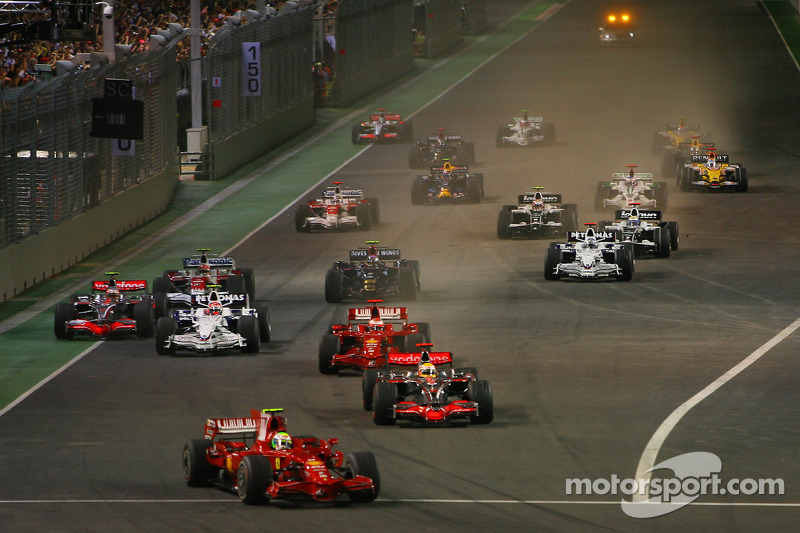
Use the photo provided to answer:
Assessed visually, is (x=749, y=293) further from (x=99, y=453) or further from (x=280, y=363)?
(x=99, y=453)

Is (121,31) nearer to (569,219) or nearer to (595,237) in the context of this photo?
Result: (569,219)

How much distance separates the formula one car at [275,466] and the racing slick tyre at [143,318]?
1193cm

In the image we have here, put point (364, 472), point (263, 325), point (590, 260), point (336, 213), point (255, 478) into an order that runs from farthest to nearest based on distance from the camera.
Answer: point (336, 213), point (590, 260), point (263, 325), point (364, 472), point (255, 478)

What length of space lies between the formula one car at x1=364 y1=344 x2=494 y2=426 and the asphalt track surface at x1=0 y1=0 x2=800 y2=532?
314 millimetres

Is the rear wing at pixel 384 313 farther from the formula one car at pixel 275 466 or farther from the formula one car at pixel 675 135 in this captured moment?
the formula one car at pixel 675 135

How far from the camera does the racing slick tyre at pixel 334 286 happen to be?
3900 cm

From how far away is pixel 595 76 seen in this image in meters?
94.2

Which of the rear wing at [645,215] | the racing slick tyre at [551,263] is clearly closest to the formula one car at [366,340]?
the racing slick tyre at [551,263]

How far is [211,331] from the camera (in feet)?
108

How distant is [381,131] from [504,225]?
78.5 feet

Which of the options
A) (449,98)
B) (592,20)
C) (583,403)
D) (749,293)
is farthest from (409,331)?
(592,20)

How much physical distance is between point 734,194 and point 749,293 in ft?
62.5

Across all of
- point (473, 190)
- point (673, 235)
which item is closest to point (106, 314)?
point (673, 235)

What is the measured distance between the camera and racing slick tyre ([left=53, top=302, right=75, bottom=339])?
34844 millimetres
